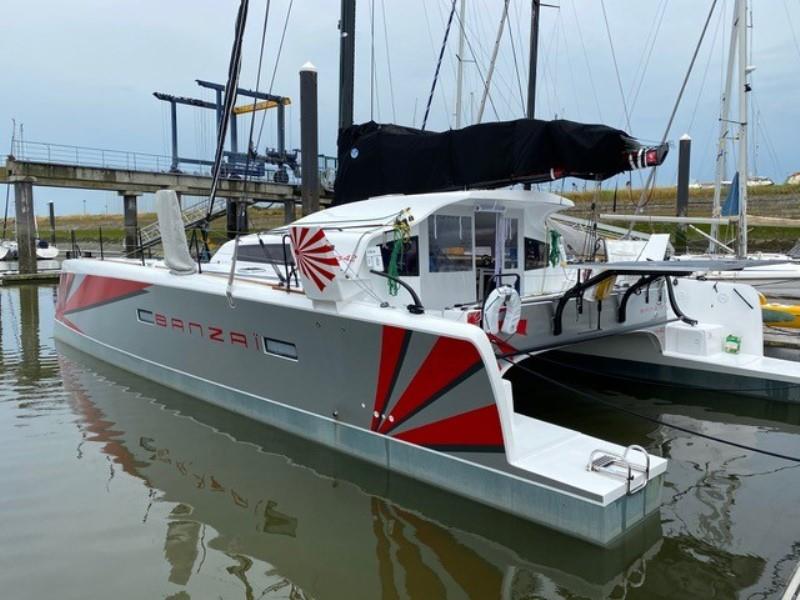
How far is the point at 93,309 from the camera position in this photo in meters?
7.93

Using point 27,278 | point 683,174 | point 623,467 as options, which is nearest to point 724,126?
Result: point 683,174

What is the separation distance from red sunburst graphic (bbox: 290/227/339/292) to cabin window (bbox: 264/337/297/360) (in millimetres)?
692

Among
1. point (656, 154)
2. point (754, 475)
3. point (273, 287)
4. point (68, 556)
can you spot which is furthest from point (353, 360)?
point (754, 475)

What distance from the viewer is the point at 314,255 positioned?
4.44 metres

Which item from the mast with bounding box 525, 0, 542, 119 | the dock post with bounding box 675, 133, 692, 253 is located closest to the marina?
the mast with bounding box 525, 0, 542, 119

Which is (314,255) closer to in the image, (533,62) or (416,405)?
(416,405)

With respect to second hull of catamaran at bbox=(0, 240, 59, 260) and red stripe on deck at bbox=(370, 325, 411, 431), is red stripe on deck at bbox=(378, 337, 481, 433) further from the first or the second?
second hull of catamaran at bbox=(0, 240, 59, 260)

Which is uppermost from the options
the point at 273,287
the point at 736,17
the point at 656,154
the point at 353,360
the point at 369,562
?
the point at 736,17

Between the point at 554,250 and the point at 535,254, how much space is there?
29cm

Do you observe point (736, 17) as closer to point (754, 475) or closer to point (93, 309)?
point (754, 475)

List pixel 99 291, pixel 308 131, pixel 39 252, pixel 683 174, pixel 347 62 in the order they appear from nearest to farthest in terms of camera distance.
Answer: pixel 99 291 < pixel 347 62 < pixel 308 131 < pixel 683 174 < pixel 39 252

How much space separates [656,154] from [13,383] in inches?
293

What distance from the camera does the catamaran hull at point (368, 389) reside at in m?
3.74

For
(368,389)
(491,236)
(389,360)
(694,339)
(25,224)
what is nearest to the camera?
(389,360)
